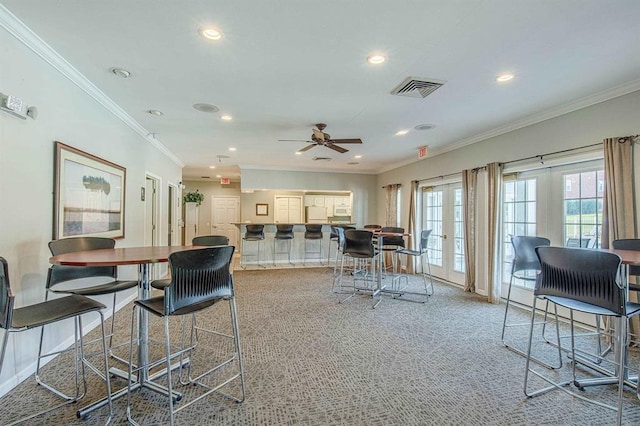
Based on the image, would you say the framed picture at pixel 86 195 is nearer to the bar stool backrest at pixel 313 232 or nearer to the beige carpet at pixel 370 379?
the beige carpet at pixel 370 379

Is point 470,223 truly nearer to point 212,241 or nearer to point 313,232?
point 313,232

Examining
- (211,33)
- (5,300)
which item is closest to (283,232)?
(211,33)

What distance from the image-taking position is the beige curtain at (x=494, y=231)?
14.3 ft

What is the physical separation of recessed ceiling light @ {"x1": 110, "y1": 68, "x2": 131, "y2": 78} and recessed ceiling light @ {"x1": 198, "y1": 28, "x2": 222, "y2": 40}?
1.07 metres

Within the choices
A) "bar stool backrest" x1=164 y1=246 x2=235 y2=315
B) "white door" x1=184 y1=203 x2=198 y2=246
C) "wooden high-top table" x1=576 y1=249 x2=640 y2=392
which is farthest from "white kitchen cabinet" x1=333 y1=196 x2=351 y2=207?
"bar stool backrest" x1=164 y1=246 x2=235 y2=315

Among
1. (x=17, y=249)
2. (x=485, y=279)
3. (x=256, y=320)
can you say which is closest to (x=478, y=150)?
(x=485, y=279)

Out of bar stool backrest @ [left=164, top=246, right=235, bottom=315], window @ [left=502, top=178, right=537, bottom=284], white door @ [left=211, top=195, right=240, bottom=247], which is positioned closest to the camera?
bar stool backrest @ [left=164, top=246, right=235, bottom=315]

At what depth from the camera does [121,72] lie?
9.07ft

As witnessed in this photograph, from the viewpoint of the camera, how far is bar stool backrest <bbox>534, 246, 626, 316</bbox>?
177 centimetres

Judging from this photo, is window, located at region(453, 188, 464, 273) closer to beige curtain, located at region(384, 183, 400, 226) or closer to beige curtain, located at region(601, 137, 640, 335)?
beige curtain, located at region(384, 183, 400, 226)

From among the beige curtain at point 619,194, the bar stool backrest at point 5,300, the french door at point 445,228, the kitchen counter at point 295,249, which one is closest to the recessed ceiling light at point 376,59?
the beige curtain at point 619,194

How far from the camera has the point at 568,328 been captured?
3.39 meters

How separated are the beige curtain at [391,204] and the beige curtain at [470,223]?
2.32 metres

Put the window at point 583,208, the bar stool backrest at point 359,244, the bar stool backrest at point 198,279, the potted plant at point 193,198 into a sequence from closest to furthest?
the bar stool backrest at point 198,279, the window at point 583,208, the bar stool backrest at point 359,244, the potted plant at point 193,198
